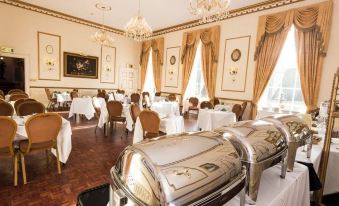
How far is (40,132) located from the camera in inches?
105

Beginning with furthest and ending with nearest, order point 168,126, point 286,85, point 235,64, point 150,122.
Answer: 1. point 235,64
2. point 286,85
3. point 168,126
4. point 150,122

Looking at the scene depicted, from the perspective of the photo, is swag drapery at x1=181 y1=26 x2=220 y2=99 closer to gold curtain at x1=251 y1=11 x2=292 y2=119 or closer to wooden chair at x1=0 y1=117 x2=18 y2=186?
gold curtain at x1=251 y1=11 x2=292 y2=119

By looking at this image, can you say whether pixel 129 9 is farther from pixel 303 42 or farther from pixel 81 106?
pixel 303 42

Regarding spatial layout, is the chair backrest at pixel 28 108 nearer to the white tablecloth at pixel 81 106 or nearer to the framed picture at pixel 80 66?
the white tablecloth at pixel 81 106

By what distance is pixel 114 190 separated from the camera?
2.49 ft

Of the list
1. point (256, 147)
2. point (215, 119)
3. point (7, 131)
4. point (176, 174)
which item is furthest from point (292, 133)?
point (215, 119)

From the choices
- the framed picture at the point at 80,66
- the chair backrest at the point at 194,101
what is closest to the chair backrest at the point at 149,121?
the chair backrest at the point at 194,101

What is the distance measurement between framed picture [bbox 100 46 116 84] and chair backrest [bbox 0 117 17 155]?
307 inches

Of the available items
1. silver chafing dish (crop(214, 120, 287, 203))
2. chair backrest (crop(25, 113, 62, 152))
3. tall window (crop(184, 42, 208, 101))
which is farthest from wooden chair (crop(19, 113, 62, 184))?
tall window (crop(184, 42, 208, 101))

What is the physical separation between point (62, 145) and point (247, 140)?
2.91m

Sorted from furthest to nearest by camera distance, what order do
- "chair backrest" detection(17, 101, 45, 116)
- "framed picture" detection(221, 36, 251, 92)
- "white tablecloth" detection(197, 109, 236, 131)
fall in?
1. "framed picture" detection(221, 36, 251, 92)
2. "white tablecloth" detection(197, 109, 236, 131)
3. "chair backrest" detection(17, 101, 45, 116)

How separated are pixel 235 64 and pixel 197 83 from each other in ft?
6.55

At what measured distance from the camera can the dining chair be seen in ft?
11.5

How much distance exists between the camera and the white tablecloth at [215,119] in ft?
16.1
